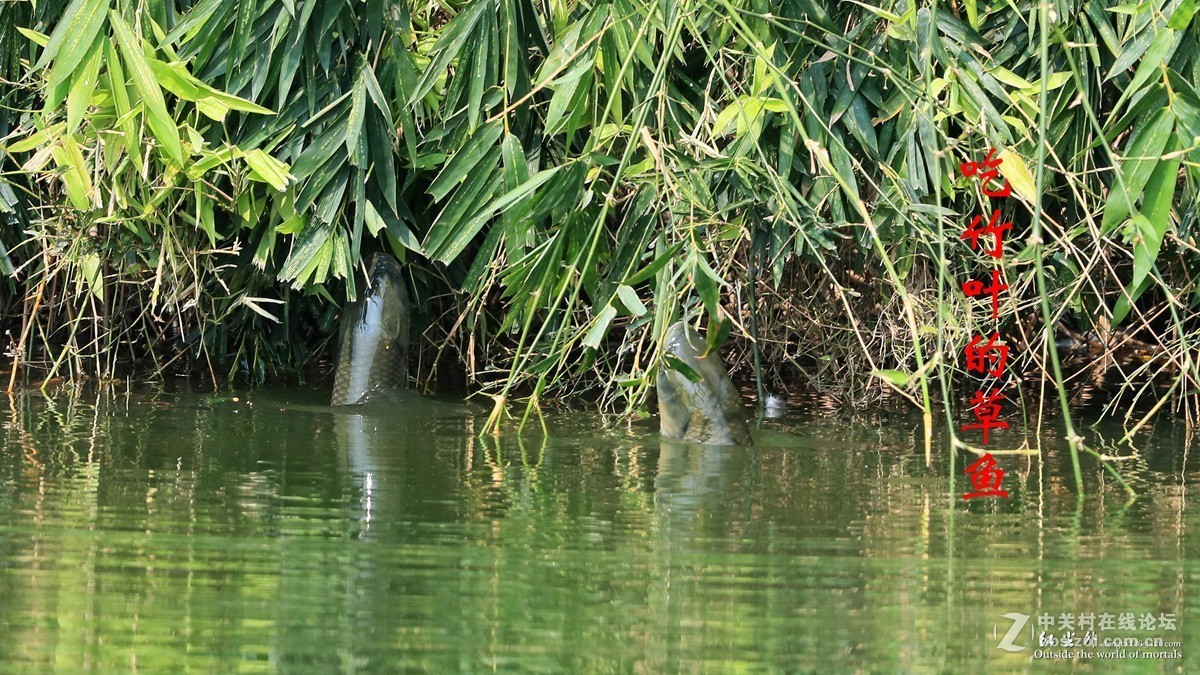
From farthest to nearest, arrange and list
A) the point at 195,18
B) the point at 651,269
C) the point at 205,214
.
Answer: the point at 205,214
the point at 195,18
the point at 651,269

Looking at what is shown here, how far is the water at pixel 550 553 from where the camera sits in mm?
2020

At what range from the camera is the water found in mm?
2020

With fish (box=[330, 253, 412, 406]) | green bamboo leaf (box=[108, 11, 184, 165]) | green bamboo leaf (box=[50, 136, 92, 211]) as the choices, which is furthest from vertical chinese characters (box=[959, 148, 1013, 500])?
green bamboo leaf (box=[50, 136, 92, 211])

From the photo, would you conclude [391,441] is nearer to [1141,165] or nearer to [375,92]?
[375,92]

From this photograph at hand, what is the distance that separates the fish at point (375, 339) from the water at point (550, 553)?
573 millimetres

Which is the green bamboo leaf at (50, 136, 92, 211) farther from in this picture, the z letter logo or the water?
the z letter logo

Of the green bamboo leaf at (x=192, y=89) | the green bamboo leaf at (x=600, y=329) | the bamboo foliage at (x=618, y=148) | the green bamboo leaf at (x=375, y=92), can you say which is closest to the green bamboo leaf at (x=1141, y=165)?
the bamboo foliage at (x=618, y=148)

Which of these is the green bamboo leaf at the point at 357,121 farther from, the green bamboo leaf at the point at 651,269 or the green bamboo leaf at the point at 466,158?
the green bamboo leaf at the point at 651,269

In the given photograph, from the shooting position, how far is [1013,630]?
212 cm

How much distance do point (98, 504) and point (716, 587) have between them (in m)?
1.21

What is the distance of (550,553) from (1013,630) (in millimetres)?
753

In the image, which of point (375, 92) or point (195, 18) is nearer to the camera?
point (195, 18)

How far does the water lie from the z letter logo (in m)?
0.01

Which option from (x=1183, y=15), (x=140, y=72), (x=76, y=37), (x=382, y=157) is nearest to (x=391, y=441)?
(x=382, y=157)
